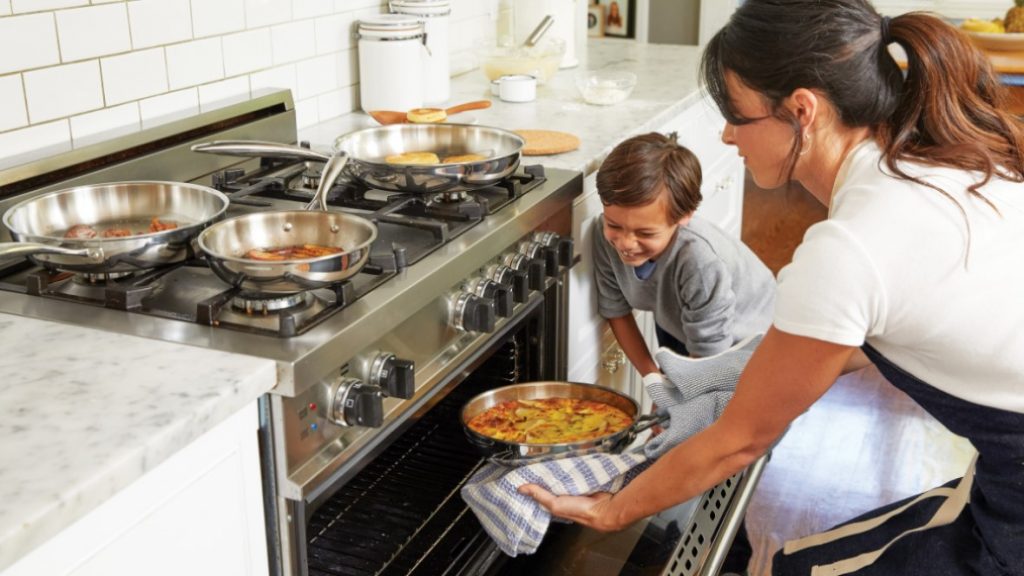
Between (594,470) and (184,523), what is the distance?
0.70 meters

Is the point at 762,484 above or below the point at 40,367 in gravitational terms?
below

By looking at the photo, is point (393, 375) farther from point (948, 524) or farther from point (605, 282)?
point (605, 282)

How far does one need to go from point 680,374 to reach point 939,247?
51cm

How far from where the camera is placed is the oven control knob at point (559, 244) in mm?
2021

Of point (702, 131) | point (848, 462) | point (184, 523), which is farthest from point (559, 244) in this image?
point (848, 462)

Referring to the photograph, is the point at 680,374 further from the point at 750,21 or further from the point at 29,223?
the point at 29,223

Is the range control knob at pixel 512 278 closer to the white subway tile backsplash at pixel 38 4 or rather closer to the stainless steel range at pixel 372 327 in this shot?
the stainless steel range at pixel 372 327

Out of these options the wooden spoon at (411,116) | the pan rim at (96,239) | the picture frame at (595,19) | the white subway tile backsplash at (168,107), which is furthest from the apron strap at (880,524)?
the picture frame at (595,19)

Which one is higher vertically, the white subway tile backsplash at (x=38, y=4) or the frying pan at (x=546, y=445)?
the white subway tile backsplash at (x=38, y=4)

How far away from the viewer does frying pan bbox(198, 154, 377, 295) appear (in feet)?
4.56

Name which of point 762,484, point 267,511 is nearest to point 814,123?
point 267,511

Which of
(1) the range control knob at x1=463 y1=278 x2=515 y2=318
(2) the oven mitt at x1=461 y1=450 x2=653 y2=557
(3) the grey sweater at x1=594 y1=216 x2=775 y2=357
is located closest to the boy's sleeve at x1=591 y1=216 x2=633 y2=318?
(3) the grey sweater at x1=594 y1=216 x2=775 y2=357

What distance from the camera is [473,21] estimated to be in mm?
3236

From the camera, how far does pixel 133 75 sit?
1976 mm
